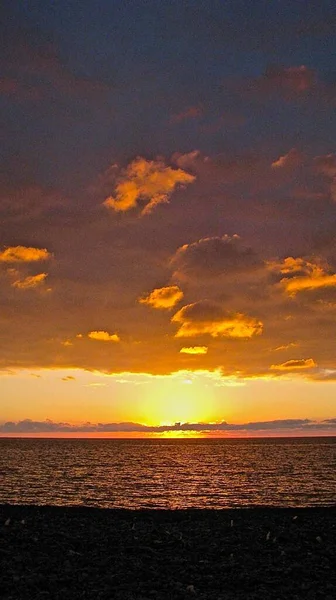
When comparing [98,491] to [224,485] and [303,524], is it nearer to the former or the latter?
[224,485]

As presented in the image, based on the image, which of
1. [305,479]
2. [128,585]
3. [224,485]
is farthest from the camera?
[305,479]

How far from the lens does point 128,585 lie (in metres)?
13.5

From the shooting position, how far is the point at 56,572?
46.4ft

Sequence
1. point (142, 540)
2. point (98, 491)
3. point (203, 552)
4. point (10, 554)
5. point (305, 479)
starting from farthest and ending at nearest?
point (305, 479) < point (98, 491) < point (142, 540) < point (203, 552) < point (10, 554)

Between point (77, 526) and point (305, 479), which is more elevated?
point (77, 526)

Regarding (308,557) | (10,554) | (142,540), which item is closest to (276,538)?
(308,557)

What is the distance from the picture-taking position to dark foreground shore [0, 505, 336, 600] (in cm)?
1317

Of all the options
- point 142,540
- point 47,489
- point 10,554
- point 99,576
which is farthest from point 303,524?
point 47,489

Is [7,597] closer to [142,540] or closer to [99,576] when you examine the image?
[99,576]

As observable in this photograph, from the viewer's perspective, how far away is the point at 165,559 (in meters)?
15.8

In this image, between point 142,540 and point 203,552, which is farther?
point 142,540

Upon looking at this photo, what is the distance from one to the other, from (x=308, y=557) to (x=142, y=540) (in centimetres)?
521

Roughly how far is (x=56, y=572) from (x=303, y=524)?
10.6m

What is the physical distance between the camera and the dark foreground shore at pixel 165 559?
519 inches
